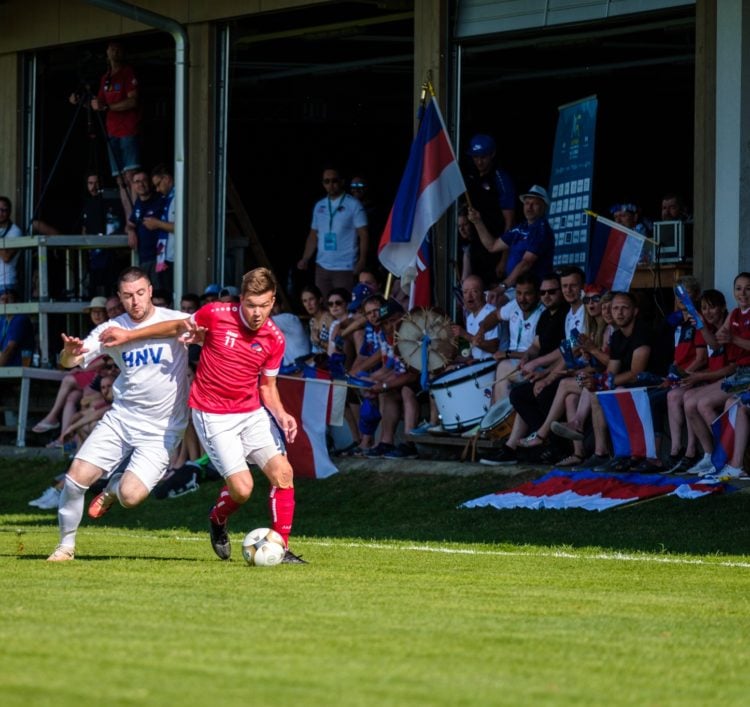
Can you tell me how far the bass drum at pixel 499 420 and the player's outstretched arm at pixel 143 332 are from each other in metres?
6.57

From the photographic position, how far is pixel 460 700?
20.0 ft

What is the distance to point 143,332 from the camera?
11.6 m

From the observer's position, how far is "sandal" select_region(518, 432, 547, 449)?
17156 millimetres

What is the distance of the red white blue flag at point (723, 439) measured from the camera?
15414 millimetres

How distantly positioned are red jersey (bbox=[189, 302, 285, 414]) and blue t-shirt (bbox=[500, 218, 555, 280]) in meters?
7.42

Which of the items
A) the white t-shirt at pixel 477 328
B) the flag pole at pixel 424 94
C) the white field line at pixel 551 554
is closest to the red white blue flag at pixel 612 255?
the white t-shirt at pixel 477 328

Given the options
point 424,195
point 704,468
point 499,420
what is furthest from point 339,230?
point 704,468

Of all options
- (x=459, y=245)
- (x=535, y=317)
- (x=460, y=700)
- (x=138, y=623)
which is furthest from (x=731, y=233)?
(x=460, y=700)

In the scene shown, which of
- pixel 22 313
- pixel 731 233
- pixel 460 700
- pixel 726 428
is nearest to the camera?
pixel 460 700

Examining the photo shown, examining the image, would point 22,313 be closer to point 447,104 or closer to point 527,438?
point 447,104

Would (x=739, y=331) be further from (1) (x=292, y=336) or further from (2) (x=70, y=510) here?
(2) (x=70, y=510)

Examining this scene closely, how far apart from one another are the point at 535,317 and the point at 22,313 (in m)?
9.17

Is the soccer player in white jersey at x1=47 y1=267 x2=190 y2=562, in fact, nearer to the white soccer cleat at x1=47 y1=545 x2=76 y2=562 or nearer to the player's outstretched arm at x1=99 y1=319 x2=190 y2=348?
the white soccer cleat at x1=47 y1=545 x2=76 y2=562

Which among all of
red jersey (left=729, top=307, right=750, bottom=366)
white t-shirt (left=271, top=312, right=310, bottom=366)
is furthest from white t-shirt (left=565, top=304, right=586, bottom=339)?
white t-shirt (left=271, top=312, right=310, bottom=366)
